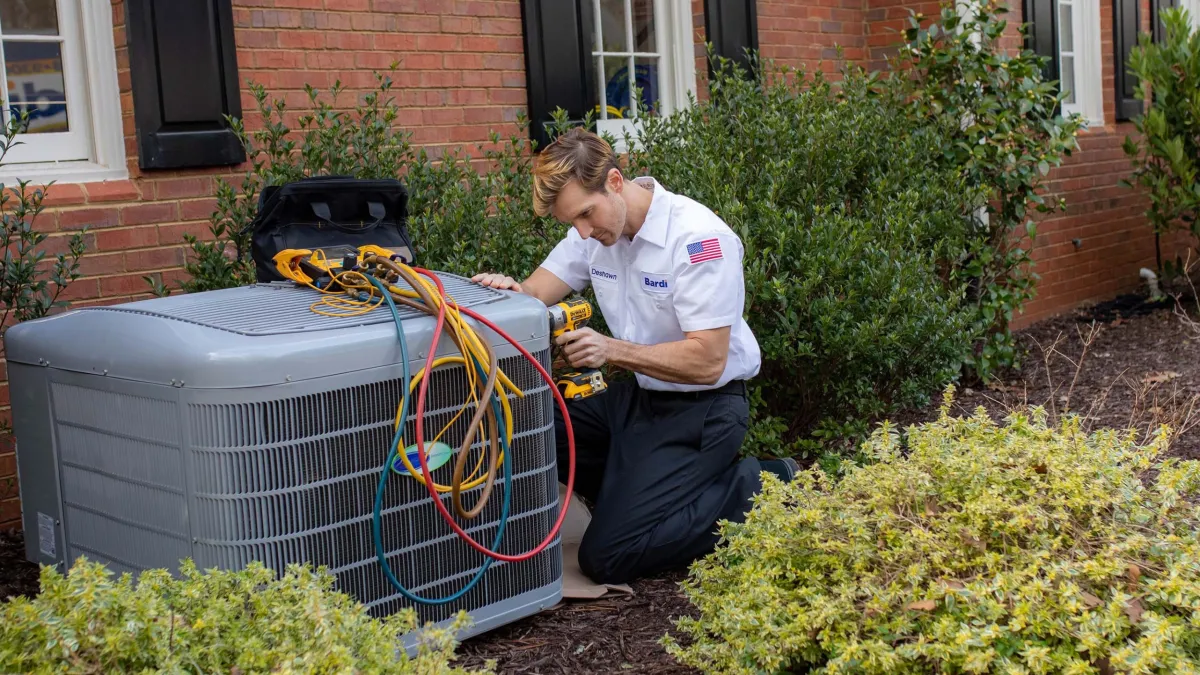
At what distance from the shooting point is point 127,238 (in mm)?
4785

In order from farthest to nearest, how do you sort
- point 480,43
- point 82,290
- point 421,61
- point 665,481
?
point 480,43 < point 421,61 < point 82,290 < point 665,481

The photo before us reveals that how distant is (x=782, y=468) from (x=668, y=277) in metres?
0.90

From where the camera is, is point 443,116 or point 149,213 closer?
point 149,213

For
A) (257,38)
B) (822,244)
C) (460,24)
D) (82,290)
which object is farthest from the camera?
(460,24)

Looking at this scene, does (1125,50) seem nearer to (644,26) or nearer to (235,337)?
(644,26)

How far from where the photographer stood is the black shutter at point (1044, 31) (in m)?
9.16

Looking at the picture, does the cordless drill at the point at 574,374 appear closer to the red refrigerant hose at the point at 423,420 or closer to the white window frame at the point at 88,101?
the red refrigerant hose at the point at 423,420

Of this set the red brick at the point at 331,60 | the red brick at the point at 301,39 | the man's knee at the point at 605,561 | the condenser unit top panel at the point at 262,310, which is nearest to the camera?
the condenser unit top panel at the point at 262,310

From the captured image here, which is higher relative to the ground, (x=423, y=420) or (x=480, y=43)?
(x=480, y=43)

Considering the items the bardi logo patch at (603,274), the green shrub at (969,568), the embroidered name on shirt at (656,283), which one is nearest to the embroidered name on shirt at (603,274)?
the bardi logo patch at (603,274)

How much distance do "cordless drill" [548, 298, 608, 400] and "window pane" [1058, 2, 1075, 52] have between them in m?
8.07

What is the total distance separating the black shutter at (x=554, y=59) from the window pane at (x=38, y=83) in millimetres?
2346

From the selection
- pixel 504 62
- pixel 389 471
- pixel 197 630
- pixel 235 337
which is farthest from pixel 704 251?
pixel 504 62

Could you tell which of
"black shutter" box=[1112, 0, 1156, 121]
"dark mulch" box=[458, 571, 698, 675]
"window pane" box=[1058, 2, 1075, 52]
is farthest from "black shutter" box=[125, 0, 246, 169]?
"black shutter" box=[1112, 0, 1156, 121]
